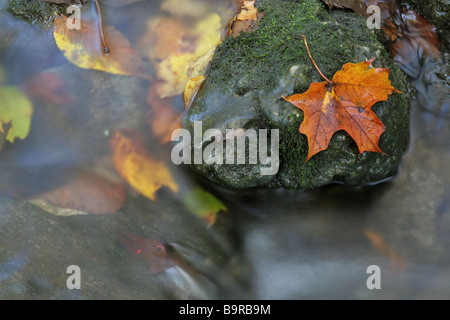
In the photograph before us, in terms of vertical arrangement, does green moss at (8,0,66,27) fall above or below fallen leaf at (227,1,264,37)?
above

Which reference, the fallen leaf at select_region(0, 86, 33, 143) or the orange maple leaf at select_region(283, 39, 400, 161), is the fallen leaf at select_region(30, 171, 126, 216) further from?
the orange maple leaf at select_region(283, 39, 400, 161)

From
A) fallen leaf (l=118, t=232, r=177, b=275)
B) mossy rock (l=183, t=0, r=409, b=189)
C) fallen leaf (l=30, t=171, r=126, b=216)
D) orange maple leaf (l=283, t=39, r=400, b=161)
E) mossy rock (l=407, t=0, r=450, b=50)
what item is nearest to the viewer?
orange maple leaf (l=283, t=39, r=400, b=161)

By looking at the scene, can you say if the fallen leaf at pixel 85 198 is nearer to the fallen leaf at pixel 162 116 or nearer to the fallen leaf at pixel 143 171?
the fallen leaf at pixel 143 171

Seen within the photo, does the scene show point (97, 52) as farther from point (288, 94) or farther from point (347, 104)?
point (347, 104)

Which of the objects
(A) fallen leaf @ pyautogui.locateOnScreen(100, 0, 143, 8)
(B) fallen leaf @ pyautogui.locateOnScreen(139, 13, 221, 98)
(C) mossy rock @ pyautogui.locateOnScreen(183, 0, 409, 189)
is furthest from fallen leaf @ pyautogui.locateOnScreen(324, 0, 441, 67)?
(A) fallen leaf @ pyautogui.locateOnScreen(100, 0, 143, 8)

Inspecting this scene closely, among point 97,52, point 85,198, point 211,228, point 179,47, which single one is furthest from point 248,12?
point 85,198

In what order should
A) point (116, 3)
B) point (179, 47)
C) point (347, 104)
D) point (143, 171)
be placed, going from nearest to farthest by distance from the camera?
point (347, 104), point (143, 171), point (179, 47), point (116, 3)
